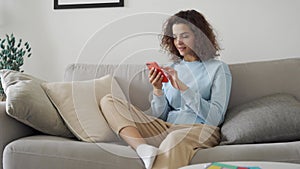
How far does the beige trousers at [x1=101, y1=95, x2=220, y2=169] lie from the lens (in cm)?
159

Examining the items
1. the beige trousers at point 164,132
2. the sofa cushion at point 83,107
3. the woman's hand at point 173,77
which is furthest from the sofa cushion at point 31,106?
the woman's hand at point 173,77

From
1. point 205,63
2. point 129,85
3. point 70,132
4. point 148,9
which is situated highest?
point 148,9

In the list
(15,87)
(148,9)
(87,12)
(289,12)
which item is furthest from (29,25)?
(289,12)

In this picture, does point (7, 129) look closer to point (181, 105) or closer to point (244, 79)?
point (181, 105)

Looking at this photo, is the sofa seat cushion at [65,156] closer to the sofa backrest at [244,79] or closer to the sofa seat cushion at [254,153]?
the sofa seat cushion at [254,153]

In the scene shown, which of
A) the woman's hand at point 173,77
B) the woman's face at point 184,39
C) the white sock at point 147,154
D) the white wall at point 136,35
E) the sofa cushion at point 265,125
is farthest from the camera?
the white wall at point 136,35

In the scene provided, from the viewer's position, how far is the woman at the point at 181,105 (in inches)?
64.7

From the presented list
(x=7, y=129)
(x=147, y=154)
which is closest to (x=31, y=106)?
(x=7, y=129)

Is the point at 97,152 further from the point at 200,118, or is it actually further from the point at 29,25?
the point at 29,25

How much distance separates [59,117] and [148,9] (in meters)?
1.02

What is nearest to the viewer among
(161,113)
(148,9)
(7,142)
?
(7,142)

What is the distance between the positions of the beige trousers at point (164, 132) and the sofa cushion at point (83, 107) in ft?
0.17

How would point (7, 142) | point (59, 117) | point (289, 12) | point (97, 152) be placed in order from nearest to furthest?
point (97, 152)
point (7, 142)
point (59, 117)
point (289, 12)

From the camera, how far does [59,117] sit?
6.43ft
